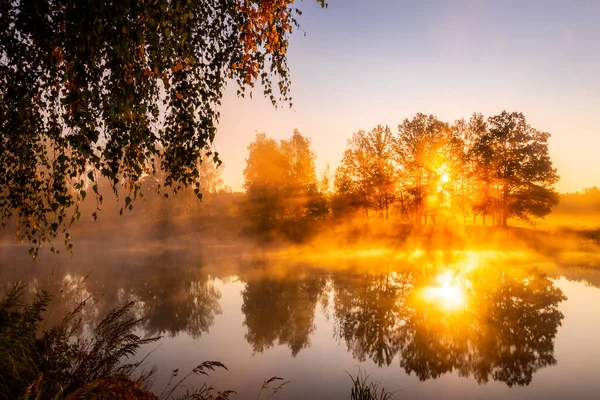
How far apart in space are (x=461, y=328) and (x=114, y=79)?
42.3 ft

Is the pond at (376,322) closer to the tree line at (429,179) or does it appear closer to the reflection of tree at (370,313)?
the reflection of tree at (370,313)

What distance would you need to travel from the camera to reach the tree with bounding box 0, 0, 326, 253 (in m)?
3.11

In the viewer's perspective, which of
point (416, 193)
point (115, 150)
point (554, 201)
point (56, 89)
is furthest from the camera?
point (416, 193)

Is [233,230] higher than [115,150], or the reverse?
[115,150]

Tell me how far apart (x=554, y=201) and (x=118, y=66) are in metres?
43.1

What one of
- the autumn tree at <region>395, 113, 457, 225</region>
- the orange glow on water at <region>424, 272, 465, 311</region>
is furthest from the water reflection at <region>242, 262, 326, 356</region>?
the autumn tree at <region>395, 113, 457, 225</region>

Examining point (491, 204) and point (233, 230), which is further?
point (233, 230)

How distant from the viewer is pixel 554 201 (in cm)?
3581

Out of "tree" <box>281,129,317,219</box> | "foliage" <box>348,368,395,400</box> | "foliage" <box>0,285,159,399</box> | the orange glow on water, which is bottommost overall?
the orange glow on water

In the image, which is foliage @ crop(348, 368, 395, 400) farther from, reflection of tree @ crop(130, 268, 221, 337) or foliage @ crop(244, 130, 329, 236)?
foliage @ crop(244, 130, 329, 236)

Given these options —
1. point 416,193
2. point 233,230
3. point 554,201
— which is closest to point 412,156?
point 416,193

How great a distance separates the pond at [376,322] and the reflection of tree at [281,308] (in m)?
0.07

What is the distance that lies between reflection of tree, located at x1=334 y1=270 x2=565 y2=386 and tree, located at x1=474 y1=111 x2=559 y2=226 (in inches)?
815

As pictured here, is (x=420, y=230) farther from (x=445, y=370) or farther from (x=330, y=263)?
(x=445, y=370)
